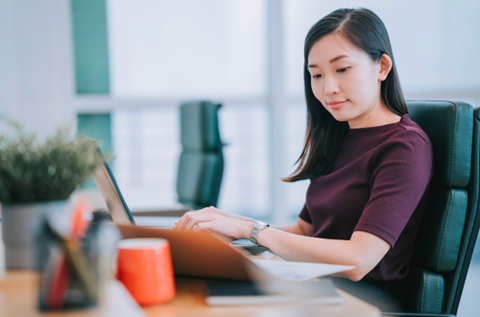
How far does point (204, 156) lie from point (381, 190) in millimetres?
1106

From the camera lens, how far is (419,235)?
1235mm

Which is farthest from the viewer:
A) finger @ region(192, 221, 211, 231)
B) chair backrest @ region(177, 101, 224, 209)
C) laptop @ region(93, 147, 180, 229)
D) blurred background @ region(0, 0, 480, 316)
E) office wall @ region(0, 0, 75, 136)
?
blurred background @ region(0, 0, 480, 316)

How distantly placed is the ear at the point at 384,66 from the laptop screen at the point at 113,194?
0.77 meters

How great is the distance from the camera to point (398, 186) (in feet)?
3.72

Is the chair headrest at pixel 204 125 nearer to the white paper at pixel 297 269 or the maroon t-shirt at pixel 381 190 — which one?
the maroon t-shirt at pixel 381 190

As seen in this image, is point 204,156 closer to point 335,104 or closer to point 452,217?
point 335,104

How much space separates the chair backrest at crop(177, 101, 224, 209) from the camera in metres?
2.08

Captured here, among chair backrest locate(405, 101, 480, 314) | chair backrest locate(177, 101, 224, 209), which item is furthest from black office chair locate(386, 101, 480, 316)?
chair backrest locate(177, 101, 224, 209)

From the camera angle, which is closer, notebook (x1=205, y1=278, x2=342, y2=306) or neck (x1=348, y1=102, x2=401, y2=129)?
notebook (x1=205, y1=278, x2=342, y2=306)

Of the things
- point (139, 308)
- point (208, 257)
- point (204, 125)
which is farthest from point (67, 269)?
point (204, 125)

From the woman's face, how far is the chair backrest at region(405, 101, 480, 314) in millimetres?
203

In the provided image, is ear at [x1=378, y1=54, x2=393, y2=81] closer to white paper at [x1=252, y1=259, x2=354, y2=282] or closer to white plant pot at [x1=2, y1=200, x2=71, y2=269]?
white paper at [x1=252, y1=259, x2=354, y2=282]

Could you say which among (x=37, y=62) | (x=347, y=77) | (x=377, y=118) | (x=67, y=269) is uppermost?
(x=37, y=62)

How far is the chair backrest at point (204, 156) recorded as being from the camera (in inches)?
81.9
